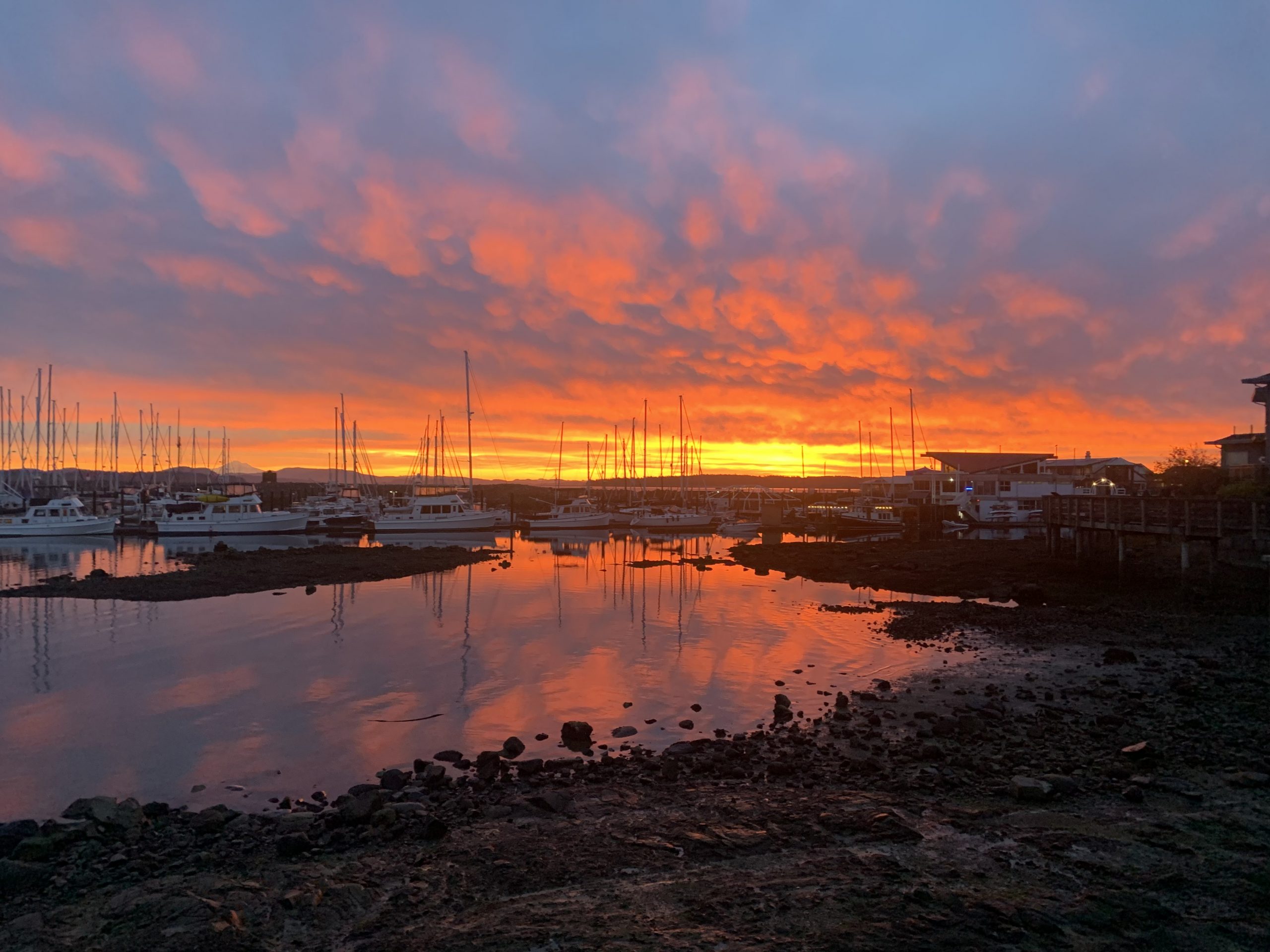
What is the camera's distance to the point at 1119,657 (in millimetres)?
17109

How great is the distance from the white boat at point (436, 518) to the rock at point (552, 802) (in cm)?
6500

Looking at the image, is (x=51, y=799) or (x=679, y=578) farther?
(x=679, y=578)

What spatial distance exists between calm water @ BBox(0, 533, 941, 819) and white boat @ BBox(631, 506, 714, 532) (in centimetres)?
4592

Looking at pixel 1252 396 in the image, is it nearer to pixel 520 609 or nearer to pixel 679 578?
pixel 679 578

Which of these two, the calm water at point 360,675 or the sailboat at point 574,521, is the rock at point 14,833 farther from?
the sailboat at point 574,521

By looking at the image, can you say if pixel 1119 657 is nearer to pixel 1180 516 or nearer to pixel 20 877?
pixel 1180 516

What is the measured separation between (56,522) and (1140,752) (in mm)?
79353

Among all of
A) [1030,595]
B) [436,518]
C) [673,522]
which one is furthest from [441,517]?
[1030,595]

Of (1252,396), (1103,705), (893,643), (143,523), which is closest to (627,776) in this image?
(1103,705)

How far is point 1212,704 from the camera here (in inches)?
518

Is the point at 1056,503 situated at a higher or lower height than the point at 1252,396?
lower

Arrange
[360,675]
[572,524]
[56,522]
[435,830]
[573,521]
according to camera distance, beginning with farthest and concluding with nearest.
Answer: [573,521], [572,524], [56,522], [360,675], [435,830]

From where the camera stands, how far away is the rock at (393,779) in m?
10.4

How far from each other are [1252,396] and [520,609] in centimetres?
3854
